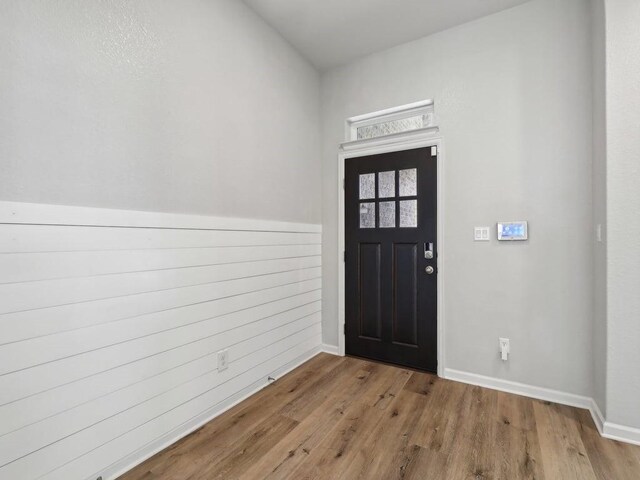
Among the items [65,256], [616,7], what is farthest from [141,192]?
[616,7]

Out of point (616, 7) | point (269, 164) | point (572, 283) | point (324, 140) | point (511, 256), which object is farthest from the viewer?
point (324, 140)

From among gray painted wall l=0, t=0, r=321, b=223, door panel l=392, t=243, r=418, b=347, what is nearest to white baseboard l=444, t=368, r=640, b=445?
door panel l=392, t=243, r=418, b=347

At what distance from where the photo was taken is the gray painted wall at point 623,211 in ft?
5.83

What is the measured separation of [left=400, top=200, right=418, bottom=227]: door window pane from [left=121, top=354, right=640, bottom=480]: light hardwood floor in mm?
1395

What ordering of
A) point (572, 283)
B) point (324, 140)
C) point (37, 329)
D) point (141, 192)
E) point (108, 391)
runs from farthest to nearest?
point (324, 140) < point (572, 283) < point (141, 192) < point (108, 391) < point (37, 329)

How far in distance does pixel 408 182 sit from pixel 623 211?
145 centimetres

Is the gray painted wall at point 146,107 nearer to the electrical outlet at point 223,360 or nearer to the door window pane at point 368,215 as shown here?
the door window pane at point 368,215

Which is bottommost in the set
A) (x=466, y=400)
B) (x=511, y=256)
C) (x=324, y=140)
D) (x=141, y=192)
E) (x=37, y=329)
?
(x=466, y=400)

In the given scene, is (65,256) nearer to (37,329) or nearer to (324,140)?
(37,329)

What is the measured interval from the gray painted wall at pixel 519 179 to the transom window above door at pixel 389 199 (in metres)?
0.32

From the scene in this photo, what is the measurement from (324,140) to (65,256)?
2.55 m

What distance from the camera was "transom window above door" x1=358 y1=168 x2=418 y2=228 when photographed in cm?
277

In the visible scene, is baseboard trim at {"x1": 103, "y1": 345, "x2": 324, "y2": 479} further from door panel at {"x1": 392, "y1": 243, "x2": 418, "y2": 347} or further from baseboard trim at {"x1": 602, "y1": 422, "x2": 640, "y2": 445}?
baseboard trim at {"x1": 602, "y1": 422, "x2": 640, "y2": 445}

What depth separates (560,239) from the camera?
2.21 meters
